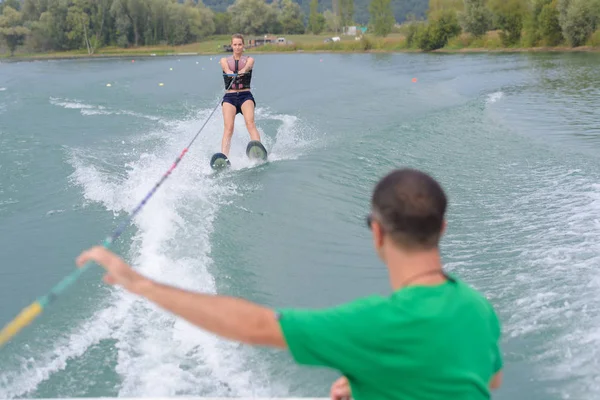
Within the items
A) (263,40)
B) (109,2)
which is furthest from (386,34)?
(109,2)

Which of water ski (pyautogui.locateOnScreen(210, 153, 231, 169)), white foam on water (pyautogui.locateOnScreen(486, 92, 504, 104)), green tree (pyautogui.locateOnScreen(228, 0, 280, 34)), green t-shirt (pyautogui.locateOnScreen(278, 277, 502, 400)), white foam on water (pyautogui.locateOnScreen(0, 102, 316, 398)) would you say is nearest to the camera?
green t-shirt (pyautogui.locateOnScreen(278, 277, 502, 400))

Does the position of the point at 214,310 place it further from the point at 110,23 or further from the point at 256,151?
the point at 110,23

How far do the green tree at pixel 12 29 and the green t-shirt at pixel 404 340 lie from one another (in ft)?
171

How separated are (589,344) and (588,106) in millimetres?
10456

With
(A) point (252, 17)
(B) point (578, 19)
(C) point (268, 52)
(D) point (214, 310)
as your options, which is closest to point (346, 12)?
(A) point (252, 17)

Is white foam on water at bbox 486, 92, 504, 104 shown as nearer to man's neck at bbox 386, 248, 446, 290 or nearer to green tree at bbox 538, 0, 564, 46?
man's neck at bbox 386, 248, 446, 290

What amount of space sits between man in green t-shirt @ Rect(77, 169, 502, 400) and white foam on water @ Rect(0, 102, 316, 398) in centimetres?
193

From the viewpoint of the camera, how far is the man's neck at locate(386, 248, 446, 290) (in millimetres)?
1393

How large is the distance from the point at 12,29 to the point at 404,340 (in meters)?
52.7

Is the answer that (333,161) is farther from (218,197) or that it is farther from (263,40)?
(263,40)

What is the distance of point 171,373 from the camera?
130 inches

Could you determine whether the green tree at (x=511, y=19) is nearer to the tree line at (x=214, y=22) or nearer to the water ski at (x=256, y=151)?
the tree line at (x=214, y=22)

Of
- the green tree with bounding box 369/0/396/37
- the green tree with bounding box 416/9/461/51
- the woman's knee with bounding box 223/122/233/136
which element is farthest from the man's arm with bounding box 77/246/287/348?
the green tree with bounding box 369/0/396/37

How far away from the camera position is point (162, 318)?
12.6ft
